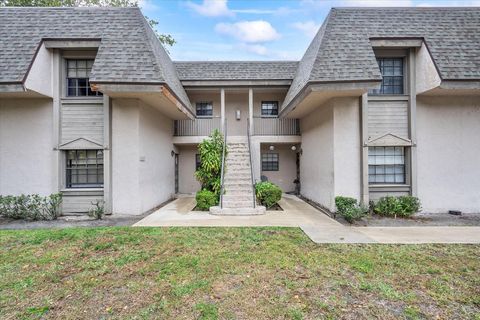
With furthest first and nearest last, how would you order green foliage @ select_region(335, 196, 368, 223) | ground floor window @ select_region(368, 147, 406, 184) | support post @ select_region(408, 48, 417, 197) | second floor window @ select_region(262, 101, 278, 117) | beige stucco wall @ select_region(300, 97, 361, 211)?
1. second floor window @ select_region(262, 101, 278, 117)
2. ground floor window @ select_region(368, 147, 406, 184)
3. support post @ select_region(408, 48, 417, 197)
4. beige stucco wall @ select_region(300, 97, 361, 211)
5. green foliage @ select_region(335, 196, 368, 223)

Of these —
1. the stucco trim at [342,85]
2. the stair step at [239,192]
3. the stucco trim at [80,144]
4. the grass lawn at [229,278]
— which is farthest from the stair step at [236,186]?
the stucco trim at [80,144]

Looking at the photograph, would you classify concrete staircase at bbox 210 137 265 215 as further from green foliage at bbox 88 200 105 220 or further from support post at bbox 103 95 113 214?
green foliage at bbox 88 200 105 220

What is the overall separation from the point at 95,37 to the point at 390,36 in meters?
10.6

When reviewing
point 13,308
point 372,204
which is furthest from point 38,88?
point 372,204

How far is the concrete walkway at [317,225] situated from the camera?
637 cm

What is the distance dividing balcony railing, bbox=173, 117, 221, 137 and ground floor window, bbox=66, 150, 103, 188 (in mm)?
5255

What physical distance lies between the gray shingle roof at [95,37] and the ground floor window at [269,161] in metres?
8.21

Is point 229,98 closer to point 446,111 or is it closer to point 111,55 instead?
point 111,55

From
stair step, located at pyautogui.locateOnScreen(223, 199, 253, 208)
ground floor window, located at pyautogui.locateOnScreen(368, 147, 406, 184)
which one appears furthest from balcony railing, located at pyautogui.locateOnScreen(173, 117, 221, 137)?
ground floor window, located at pyautogui.locateOnScreen(368, 147, 406, 184)

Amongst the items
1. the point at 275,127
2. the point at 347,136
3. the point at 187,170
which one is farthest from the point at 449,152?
the point at 187,170

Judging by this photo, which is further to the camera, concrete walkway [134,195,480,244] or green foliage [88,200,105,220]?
green foliage [88,200,105,220]

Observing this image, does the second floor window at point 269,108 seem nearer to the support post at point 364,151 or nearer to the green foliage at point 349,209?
the support post at point 364,151

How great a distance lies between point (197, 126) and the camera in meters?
14.2

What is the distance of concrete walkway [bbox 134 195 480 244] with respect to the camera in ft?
20.9
